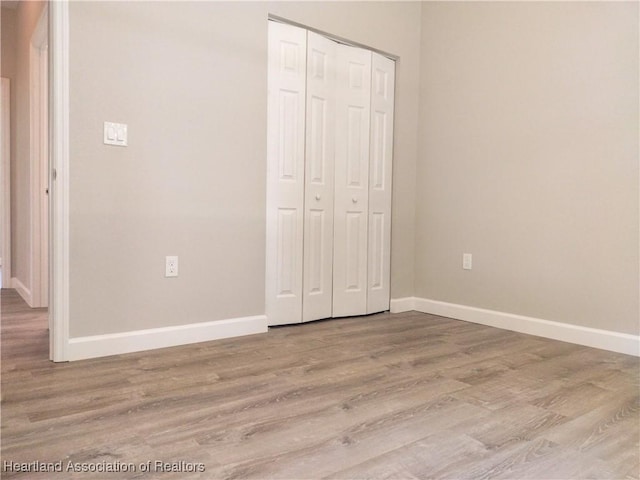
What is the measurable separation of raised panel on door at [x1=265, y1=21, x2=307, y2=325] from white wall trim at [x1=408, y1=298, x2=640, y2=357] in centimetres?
102

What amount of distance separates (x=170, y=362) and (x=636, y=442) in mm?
1852

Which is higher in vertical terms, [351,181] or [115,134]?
[115,134]

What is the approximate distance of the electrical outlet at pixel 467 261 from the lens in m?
3.32

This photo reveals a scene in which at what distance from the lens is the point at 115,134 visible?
2318 millimetres

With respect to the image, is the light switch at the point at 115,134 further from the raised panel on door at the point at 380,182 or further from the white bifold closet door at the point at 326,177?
the raised panel on door at the point at 380,182

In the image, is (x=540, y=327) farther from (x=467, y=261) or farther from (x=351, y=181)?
(x=351, y=181)

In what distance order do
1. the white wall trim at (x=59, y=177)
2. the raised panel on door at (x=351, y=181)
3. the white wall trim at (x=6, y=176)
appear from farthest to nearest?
the white wall trim at (x=6, y=176) < the raised panel on door at (x=351, y=181) < the white wall trim at (x=59, y=177)

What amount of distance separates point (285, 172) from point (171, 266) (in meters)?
0.94

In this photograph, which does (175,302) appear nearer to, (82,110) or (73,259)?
(73,259)

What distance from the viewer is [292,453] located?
1.36 m

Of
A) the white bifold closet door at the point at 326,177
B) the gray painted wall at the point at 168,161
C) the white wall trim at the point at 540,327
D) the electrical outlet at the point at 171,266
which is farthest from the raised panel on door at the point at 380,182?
the electrical outlet at the point at 171,266

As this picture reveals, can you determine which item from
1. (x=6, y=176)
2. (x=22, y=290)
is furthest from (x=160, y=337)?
(x=6, y=176)

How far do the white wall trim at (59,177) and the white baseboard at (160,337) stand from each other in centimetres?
9

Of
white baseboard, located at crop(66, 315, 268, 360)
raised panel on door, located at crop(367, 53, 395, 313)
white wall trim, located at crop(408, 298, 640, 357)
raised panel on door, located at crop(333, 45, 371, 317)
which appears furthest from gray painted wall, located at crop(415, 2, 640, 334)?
white baseboard, located at crop(66, 315, 268, 360)
